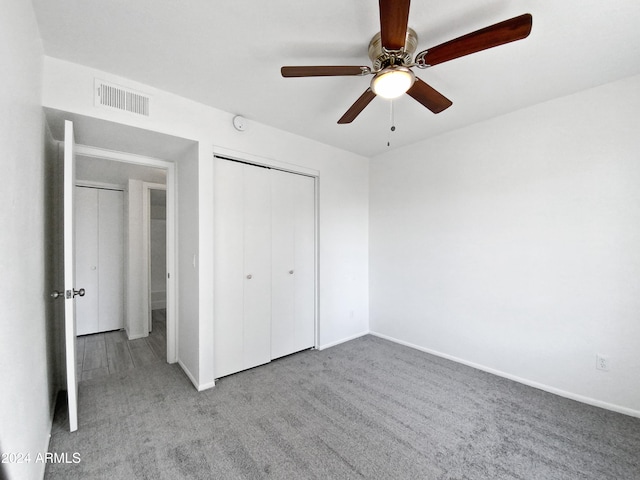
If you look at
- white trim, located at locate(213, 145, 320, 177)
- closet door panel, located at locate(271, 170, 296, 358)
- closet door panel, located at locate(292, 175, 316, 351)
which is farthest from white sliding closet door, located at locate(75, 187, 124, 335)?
closet door panel, located at locate(292, 175, 316, 351)

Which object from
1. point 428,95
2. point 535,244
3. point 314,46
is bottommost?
point 535,244

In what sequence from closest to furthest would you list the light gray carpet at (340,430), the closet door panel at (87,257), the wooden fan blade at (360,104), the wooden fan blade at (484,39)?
the wooden fan blade at (484,39) < the light gray carpet at (340,430) < the wooden fan blade at (360,104) < the closet door panel at (87,257)

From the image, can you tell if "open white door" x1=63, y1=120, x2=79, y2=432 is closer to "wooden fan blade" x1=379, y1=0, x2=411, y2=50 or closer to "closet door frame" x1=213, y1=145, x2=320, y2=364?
"closet door frame" x1=213, y1=145, x2=320, y2=364

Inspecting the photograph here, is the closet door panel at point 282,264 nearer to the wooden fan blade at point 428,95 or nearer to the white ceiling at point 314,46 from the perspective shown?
the white ceiling at point 314,46

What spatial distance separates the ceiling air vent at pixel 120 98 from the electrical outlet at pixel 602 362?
4076 mm

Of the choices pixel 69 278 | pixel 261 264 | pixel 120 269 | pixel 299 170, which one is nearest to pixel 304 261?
pixel 261 264

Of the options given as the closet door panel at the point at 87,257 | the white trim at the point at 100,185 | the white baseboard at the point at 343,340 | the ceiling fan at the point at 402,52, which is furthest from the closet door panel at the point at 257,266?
the closet door panel at the point at 87,257

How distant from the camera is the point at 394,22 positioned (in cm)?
122

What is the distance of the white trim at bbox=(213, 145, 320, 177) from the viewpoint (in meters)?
2.60

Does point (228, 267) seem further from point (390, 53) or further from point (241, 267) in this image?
point (390, 53)

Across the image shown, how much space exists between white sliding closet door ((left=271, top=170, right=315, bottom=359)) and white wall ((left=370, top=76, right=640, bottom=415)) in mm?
1179

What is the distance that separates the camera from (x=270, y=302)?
301cm

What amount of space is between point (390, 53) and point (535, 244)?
2156mm

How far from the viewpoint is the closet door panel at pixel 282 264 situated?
3.03 metres
